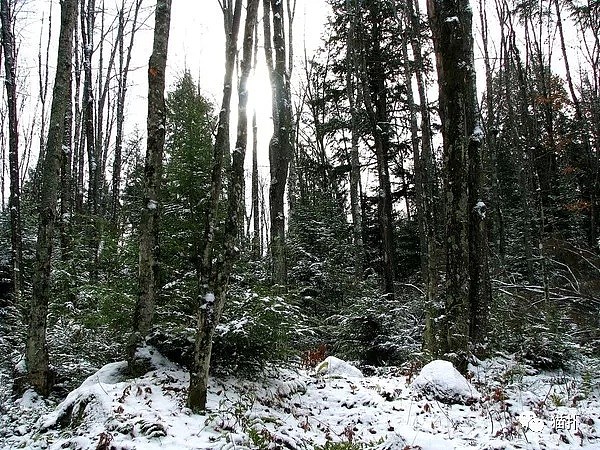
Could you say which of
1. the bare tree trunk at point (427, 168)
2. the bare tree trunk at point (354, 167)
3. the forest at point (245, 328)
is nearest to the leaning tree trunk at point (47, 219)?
the forest at point (245, 328)

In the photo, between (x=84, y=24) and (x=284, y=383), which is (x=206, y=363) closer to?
(x=284, y=383)

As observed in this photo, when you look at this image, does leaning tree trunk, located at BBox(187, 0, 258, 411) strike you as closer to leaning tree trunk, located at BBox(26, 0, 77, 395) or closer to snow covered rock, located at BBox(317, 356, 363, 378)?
snow covered rock, located at BBox(317, 356, 363, 378)

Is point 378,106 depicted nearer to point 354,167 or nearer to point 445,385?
point 354,167

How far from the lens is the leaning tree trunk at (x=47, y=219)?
7.08 meters

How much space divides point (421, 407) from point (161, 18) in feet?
21.9

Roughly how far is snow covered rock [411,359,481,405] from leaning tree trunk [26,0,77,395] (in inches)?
224

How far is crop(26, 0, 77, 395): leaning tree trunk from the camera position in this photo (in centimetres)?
708

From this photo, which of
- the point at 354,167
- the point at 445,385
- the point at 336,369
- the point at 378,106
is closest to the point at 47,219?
the point at 336,369

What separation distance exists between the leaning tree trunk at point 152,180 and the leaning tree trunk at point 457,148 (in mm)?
4451

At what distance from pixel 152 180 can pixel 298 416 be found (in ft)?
12.5

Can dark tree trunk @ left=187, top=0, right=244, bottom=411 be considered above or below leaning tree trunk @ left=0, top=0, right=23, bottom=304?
below

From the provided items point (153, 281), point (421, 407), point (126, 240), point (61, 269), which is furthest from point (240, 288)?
point (61, 269)

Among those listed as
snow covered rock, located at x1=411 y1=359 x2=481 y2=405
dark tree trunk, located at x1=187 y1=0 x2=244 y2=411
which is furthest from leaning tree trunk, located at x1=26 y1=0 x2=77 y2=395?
snow covered rock, located at x1=411 y1=359 x2=481 y2=405

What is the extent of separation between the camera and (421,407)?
5902 mm
